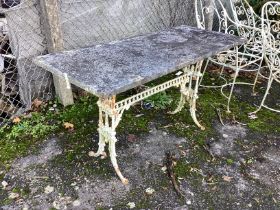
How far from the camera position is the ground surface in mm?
2584

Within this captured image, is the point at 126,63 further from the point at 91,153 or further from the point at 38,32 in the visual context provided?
the point at 38,32

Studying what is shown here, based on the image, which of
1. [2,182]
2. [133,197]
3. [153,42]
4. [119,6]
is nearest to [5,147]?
[2,182]

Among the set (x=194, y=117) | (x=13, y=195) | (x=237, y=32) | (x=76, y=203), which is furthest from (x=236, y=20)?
(x=13, y=195)

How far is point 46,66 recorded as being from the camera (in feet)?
7.80

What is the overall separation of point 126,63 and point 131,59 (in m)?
0.09

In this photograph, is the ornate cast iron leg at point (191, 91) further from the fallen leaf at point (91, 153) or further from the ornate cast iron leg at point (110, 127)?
the fallen leaf at point (91, 153)

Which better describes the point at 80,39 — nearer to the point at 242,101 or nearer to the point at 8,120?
the point at 8,120

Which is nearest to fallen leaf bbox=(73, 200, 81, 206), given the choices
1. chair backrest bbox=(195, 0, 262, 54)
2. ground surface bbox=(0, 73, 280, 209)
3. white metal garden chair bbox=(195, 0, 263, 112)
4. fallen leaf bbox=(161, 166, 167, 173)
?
ground surface bbox=(0, 73, 280, 209)

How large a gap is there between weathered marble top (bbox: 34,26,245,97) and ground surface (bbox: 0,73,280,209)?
3.03ft

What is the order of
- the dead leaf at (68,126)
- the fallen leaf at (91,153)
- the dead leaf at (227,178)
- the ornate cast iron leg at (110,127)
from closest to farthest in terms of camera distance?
1. the ornate cast iron leg at (110,127)
2. the dead leaf at (227,178)
3. the fallen leaf at (91,153)
4. the dead leaf at (68,126)

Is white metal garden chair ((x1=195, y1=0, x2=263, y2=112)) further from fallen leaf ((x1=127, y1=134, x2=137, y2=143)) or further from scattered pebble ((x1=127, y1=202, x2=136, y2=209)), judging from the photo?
scattered pebble ((x1=127, y1=202, x2=136, y2=209))

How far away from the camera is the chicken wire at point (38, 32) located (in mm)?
3219

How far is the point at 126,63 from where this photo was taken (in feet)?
8.06

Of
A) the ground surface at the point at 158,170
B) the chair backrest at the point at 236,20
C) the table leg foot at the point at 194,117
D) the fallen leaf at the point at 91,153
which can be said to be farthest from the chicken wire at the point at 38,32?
the table leg foot at the point at 194,117
